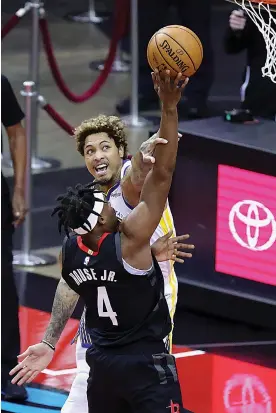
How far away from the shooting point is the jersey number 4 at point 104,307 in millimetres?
5695

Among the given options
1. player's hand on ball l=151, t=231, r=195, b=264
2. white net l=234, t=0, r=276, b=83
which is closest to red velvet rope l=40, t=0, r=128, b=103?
white net l=234, t=0, r=276, b=83

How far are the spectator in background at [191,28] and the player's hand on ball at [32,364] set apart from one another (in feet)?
24.1

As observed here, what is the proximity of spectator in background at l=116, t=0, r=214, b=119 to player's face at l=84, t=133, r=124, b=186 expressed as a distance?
662cm

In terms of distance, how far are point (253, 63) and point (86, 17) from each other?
838 cm

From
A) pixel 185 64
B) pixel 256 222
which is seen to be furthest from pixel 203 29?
pixel 185 64

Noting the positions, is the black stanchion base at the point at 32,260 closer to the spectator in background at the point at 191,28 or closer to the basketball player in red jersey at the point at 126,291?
the spectator in background at the point at 191,28

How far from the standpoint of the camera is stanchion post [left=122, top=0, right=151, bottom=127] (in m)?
13.1

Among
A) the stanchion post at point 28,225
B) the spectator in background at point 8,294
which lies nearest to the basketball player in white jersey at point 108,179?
the spectator in background at point 8,294

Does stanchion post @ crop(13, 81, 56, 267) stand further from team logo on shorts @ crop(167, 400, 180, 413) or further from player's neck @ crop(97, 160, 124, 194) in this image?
team logo on shorts @ crop(167, 400, 180, 413)

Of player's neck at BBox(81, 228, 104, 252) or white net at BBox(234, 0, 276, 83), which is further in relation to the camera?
white net at BBox(234, 0, 276, 83)

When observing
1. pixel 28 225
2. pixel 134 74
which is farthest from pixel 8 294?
pixel 134 74

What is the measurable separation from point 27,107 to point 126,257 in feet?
15.5

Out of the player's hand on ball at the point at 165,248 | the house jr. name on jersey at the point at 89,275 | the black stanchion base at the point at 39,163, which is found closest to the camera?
the house jr. name on jersey at the point at 89,275

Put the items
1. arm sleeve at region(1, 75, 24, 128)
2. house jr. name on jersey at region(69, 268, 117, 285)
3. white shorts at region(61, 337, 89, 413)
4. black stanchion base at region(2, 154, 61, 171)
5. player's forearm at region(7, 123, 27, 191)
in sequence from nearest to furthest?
house jr. name on jersey at region(69, 268, 117, 285) < white shorts at region(61, 337, 89, 413) < arm sleeve at region(1, 75, 24, 128) < player's forearm at region(7, 123, 27, 191) < black stanchion base at region(2, 154, 61, 171)
